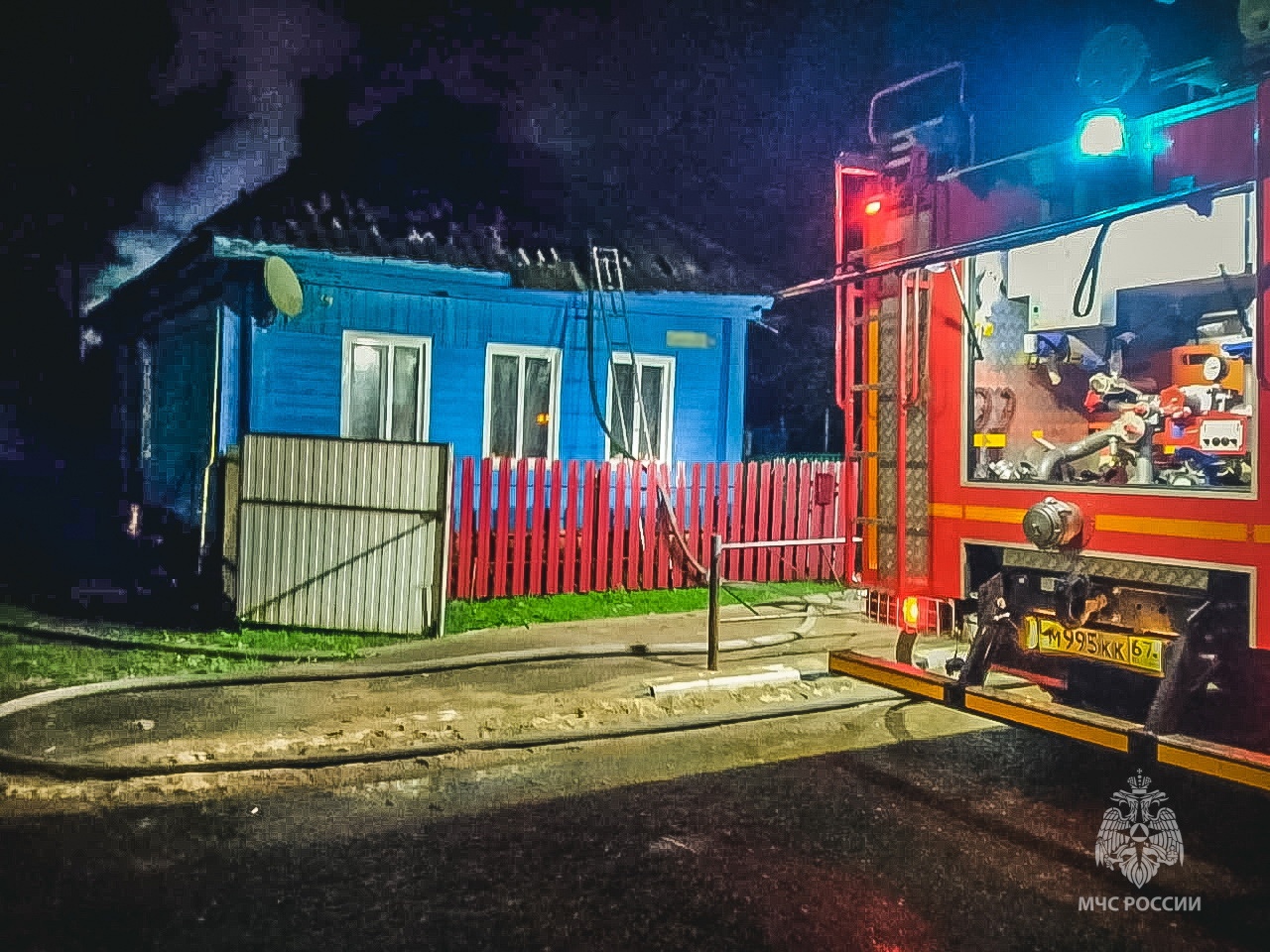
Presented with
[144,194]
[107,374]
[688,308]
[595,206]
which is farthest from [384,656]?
[144,194]

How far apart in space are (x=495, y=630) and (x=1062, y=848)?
5613 millimetres

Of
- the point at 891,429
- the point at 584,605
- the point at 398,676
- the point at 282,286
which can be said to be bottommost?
the point at 398,676

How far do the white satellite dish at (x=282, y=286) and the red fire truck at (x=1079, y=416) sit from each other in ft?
23.9

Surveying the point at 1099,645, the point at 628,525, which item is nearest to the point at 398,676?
the point at 628,525

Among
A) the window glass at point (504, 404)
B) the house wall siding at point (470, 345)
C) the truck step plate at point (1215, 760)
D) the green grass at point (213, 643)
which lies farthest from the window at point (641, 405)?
the truck step plate at point (1215, 760)

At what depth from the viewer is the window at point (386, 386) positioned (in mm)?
11711

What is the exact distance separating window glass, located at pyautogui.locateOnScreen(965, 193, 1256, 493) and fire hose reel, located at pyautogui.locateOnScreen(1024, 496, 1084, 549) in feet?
0.96

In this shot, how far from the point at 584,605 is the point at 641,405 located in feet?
12.9

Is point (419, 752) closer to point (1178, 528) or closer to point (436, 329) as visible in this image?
point (1178, 528)

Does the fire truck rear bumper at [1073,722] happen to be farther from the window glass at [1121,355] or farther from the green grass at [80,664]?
the green grass at [80,664]

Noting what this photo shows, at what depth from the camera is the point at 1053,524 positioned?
4.56 m

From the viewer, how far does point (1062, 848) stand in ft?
13.6

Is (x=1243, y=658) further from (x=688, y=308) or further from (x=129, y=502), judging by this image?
(x=129, y=502)

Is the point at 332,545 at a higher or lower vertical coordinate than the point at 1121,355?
lower
